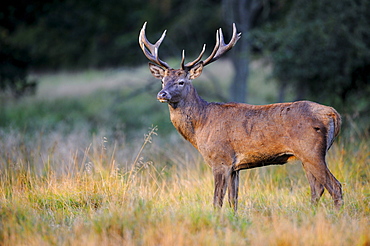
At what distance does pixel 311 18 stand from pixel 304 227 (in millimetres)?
9706

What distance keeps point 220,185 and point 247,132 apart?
0.79 meters

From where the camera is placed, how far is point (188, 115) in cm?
700

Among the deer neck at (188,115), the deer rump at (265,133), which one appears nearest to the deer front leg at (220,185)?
the deer rump at (265,133)

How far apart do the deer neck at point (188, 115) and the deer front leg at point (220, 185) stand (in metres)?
0.65

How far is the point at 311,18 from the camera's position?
44.5ft

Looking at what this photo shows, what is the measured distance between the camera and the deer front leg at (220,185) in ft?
21.4

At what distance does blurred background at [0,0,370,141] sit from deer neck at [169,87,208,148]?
10.7ft

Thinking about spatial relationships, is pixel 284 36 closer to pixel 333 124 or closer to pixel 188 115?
pixel 188 115

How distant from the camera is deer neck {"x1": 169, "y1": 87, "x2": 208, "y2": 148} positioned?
6.97m

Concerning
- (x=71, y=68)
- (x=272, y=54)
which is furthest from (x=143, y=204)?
(x=71, y=68)

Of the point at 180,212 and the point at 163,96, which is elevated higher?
the point at 163,96

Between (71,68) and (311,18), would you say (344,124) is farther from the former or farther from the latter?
(71,68)

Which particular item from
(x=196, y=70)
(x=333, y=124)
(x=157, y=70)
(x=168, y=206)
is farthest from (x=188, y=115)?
(x=333, y=124)

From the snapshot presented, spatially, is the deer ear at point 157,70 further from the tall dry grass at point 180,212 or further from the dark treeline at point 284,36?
the dark treeline at point 284,36
